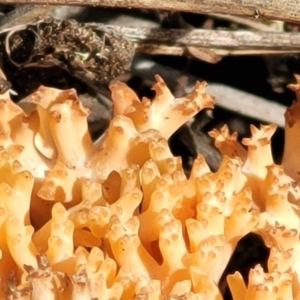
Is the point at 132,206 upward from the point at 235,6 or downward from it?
downward

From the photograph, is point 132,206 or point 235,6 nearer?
point 132,206

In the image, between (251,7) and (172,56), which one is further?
(172,56)

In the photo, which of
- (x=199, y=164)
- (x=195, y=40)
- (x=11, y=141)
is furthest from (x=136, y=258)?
(x=195, y=40)

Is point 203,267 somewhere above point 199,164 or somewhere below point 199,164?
below

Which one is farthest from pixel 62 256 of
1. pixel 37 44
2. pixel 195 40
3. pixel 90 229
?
pixel 195 40

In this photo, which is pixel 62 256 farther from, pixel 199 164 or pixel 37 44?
pixel 37 44

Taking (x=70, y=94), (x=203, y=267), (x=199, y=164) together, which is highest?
(x=70, y=94)

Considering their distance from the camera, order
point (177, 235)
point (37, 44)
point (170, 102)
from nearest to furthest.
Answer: point (177, 235), point (170, 102), point (37, 44)

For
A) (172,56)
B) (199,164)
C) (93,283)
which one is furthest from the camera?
(172,56)
